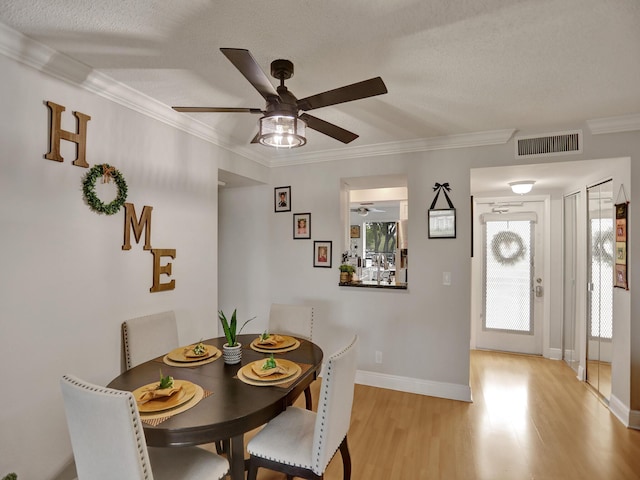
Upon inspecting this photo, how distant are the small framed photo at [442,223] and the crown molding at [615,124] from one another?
1.28 m

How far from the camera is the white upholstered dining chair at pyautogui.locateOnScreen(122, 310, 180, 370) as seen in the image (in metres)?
2.17

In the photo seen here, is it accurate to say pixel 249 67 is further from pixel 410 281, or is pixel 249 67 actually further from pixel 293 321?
pixel 410 281

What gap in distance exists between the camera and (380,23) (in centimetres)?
159

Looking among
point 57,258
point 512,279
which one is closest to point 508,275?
point 512,279

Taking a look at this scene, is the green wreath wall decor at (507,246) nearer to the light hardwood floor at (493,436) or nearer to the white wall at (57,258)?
the light hardwood floor at (493,436)

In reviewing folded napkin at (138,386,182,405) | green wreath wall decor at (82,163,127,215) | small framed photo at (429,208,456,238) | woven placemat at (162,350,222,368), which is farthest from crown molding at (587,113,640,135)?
green wreath wall decor at (82,163,127,215)

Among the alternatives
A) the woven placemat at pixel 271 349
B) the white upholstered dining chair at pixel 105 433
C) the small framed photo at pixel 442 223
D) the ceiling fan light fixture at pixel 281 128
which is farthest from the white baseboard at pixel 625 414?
the white upholstered dining chair at pixel 105 433

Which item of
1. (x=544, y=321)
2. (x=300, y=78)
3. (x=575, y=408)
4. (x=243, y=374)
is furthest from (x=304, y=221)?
(x=544, y=321)

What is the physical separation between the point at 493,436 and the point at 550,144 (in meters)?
2.53

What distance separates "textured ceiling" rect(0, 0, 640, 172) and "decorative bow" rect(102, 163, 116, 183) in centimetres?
58

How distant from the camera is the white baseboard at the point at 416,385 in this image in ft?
10.4

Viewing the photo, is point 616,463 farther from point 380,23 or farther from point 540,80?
point 380,23

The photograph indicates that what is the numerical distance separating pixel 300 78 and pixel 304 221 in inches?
75.3

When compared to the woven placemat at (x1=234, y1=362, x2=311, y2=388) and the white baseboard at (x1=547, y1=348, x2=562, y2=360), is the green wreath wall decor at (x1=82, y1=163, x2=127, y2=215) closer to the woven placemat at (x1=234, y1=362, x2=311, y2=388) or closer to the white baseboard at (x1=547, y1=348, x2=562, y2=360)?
the woven placemat at (x1=234, y1=362, x2=311, y2=388)
